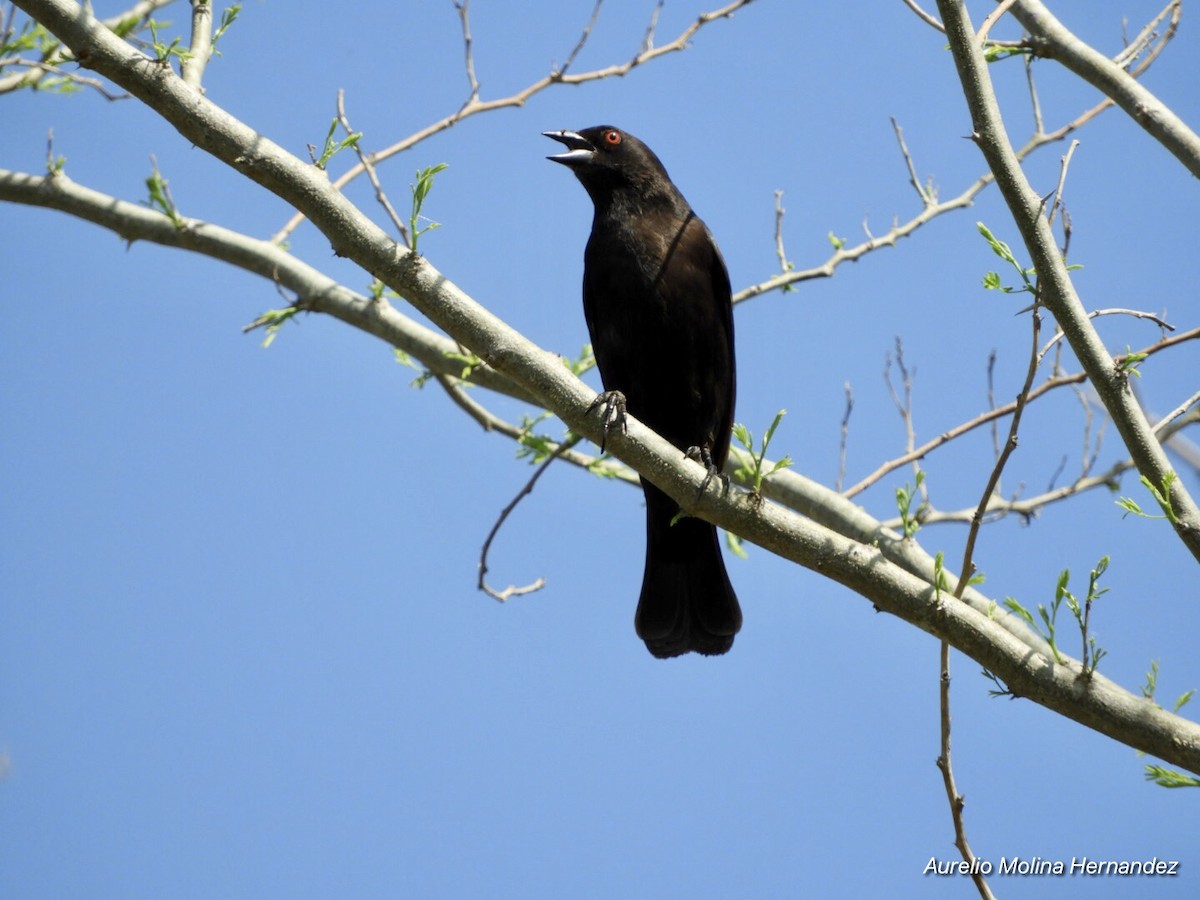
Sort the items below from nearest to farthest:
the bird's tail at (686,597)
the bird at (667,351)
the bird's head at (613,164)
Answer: the bird at (667,351), the bird's tail at (686,597), the bird's head at (613,164)

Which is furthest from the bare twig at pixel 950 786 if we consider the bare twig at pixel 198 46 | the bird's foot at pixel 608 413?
the bare twig at pixel 198 46

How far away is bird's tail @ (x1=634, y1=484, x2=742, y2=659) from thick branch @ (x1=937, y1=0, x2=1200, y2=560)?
1955 millimetres

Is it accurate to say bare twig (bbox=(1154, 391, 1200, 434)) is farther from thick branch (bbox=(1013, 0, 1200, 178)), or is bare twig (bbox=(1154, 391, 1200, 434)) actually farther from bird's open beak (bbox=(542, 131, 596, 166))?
bird's open beak (bbox=(542, 131, 596, 166))

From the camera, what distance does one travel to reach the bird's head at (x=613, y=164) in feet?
16.1

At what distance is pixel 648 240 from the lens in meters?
4.63

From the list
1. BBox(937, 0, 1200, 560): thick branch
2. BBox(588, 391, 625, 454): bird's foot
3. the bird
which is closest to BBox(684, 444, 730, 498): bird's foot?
the bird

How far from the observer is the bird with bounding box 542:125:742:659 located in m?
4.48

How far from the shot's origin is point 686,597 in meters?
4.66

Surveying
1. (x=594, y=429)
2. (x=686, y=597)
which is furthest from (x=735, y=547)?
(x=594, y=429)

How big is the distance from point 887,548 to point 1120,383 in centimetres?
117

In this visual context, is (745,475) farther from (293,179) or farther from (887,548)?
(293,179)

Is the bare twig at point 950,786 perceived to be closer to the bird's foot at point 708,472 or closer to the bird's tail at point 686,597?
the bird's foot at point 708,472

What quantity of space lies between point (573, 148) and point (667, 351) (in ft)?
3.95

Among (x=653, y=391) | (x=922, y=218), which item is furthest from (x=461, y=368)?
(x=922, y=218)
